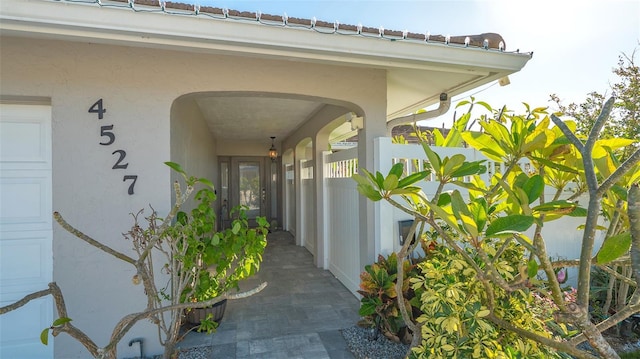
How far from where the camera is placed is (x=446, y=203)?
1723 millimetres

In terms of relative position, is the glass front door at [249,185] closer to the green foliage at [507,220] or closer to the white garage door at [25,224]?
the white garage door at [25,224]

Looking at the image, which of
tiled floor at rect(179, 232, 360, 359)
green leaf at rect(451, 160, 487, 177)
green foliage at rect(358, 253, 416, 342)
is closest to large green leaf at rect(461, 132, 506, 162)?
green leaf at rect(451, 160, 487, 177)

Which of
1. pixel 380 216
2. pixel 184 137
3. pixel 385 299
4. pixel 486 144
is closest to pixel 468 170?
pixel 486 144

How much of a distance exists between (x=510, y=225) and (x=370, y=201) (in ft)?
8.91

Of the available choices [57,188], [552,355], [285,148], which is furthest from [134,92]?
[285,148]

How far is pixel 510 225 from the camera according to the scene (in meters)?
1.21

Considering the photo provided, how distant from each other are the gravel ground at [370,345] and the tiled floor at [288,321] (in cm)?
9

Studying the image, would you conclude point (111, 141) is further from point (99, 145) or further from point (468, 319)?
point (468, 319)

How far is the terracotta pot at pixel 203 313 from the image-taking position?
3479 mm

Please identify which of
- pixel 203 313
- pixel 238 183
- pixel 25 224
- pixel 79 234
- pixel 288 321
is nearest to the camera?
pixel 79 234

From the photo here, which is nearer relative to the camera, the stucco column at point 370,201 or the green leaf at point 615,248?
the green leaf at point 615,248

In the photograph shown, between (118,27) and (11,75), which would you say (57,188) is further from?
(118,27)

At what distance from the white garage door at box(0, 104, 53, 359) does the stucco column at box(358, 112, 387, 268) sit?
3.64 meters

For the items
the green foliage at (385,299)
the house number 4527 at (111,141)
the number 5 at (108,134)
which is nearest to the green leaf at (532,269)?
the green foliage at (385,299)
